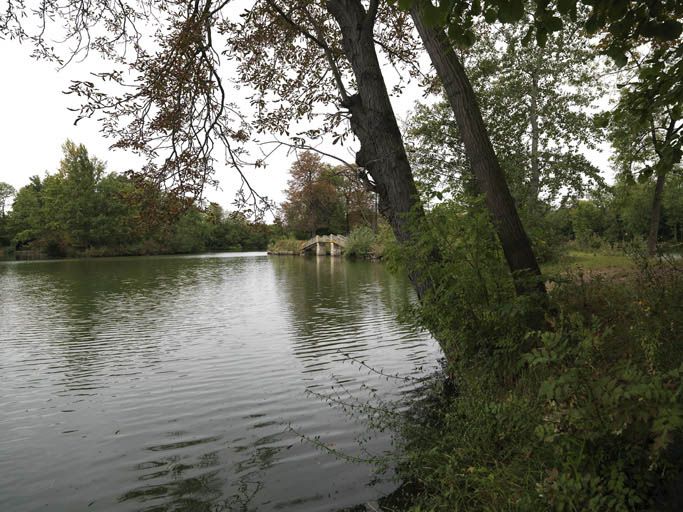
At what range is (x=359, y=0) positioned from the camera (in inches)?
204

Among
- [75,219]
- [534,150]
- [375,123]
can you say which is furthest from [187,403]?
[75,219]

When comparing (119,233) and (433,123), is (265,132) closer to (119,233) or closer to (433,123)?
(433,123)

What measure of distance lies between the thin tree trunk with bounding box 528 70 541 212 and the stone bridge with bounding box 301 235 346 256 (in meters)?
28.8

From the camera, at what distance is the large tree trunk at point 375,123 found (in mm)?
5074

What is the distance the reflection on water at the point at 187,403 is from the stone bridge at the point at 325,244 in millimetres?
31000

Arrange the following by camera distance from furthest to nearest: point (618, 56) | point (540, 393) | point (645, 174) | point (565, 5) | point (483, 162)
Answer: point (483, 162), point (645, 174), point (618, 56), point (565, 5), point (540, 393)

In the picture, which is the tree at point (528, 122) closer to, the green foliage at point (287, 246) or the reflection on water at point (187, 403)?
the reflection on water at point (187, 403)

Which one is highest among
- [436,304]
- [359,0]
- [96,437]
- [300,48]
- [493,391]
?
[300,48]

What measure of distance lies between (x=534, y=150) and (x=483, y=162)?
11.5 metres

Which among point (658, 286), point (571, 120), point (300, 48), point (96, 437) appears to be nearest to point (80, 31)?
point (300, 48)

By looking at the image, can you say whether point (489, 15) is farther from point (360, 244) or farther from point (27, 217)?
point (27, 217)

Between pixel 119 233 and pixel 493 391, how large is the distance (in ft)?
205

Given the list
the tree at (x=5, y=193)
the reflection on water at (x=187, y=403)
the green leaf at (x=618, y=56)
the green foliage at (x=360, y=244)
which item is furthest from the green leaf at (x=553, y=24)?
the tree at (x=5, y=193)

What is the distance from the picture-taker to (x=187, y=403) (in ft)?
21.0
